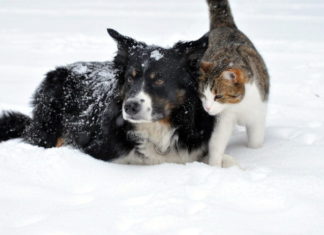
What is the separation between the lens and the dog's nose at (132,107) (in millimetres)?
3545

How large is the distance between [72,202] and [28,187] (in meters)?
0.39

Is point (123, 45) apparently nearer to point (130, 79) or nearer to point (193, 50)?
point (130, 79)

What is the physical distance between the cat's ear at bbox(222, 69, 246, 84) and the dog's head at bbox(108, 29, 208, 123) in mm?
352

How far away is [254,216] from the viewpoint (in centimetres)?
273

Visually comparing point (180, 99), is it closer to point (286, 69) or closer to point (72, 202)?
point (72, 202)

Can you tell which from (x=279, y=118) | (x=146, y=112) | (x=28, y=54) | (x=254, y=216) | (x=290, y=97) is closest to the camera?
(x=254, y=216)

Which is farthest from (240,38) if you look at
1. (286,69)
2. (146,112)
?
(286,69)

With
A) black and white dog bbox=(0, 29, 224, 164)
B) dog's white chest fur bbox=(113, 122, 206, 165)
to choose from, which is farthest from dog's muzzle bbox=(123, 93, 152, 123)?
dog's white chest fur bbox=(113, 122, 206, 165)

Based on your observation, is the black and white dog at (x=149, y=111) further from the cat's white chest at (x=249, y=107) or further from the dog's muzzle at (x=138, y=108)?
the cat's white chest at (x=249, y=107)

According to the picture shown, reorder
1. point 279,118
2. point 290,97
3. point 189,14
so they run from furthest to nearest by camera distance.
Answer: point 189,14
point 290,97
point 279,118

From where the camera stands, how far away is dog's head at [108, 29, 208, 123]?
367 centimetres

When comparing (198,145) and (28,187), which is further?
(198,145)

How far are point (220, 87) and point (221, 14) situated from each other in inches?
74.4

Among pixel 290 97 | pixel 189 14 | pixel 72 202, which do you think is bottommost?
pixel 72 202
